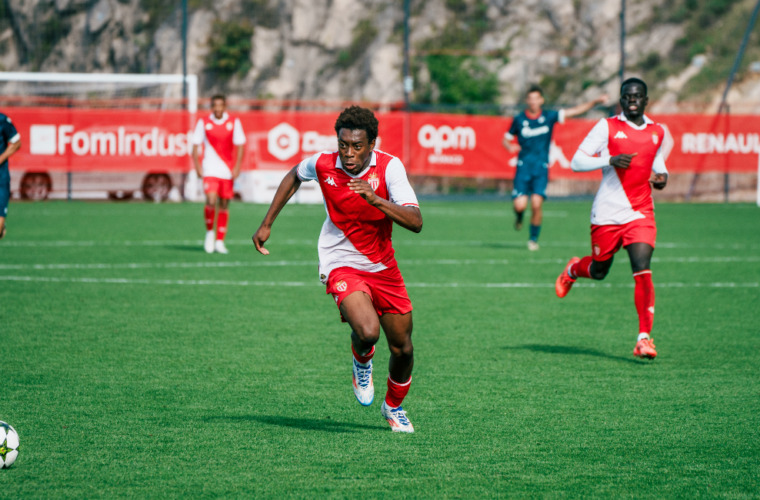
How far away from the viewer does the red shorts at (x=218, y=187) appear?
15.0 metres

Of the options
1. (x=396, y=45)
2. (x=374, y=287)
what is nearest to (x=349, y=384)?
(x=374, y=287)

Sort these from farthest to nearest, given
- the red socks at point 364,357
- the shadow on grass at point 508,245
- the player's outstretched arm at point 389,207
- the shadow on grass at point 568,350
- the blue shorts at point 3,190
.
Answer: the shadow on grass at point 508,245
the blue shorts at point 3,190
the shadow on grass at point 568,350
the red socks at point 364,357
the player's outstretched arm at point 389,207

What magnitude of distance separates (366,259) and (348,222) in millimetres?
231

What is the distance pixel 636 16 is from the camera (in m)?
41.5

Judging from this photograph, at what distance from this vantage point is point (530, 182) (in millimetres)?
15930

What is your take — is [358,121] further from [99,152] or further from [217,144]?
[99,152]

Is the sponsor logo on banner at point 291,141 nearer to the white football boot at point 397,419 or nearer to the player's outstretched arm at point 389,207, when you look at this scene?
the white football boot at point 397,419

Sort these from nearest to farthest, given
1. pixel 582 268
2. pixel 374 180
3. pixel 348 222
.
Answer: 1. pixel 374 180
2. pixel 348 222
3. pixel 582 268

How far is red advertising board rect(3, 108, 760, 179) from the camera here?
26188 millimetres

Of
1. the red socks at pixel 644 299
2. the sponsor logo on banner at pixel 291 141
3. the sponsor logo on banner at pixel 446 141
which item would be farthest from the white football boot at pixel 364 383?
the sponsor logo on banner at pixel 446 141

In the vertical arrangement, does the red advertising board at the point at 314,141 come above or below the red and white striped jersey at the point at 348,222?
above

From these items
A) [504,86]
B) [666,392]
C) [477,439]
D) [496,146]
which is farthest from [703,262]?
[504,86]

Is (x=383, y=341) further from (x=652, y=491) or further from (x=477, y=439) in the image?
(x=652, y=491)

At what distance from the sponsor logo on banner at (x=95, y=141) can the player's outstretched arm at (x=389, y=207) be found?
22087 millimetres
